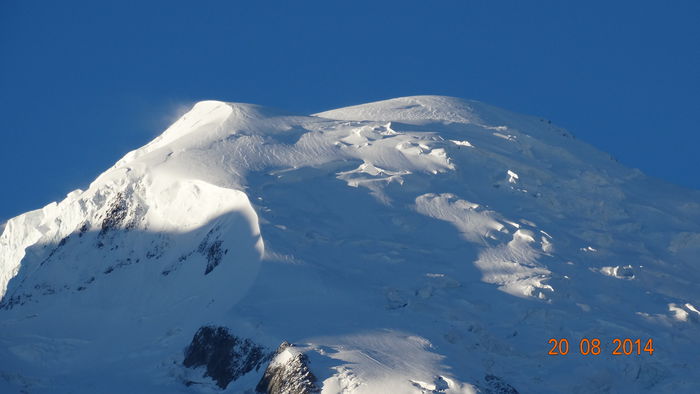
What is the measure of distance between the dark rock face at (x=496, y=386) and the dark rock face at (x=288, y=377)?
8.78 m

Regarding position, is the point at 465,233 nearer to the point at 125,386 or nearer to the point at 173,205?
the point at 173,205

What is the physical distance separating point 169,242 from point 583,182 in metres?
34.7

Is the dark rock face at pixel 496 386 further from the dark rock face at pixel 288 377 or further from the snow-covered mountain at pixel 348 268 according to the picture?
the dark rock face at pixel 288 377

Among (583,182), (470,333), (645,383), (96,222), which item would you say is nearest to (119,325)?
(96,222)

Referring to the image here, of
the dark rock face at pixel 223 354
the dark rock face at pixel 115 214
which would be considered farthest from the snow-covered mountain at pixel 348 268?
the dark rock face at pixel 115 214

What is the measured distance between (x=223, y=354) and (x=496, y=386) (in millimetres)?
14574

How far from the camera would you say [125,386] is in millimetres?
64125

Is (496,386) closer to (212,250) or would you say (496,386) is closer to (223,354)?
(223,354)

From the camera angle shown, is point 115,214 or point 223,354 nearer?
point 223,354

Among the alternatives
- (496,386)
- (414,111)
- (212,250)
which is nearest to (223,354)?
(212,250)

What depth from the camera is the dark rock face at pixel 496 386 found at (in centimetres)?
5938

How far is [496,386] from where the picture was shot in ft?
197
